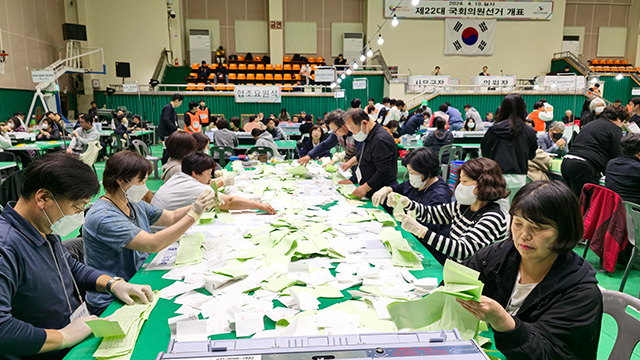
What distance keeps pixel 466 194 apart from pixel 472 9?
18361mm

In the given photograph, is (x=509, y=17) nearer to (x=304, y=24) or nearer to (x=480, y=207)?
(x=304, y=24)

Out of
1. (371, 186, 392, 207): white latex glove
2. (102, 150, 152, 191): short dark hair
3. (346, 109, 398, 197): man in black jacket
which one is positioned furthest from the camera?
(346, 109, 398, 197): man in black jacket

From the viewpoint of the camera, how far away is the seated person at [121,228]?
6.22ft

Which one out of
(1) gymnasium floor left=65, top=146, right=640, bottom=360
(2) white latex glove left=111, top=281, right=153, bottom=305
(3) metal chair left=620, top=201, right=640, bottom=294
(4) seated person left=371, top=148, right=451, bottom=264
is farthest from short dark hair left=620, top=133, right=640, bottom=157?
(2) white latex glove left=111, top=281, right=153, bottom=305

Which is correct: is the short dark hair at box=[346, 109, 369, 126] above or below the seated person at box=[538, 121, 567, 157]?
above

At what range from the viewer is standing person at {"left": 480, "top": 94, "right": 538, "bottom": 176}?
12.8 ft

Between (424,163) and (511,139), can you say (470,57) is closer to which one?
(511,139)

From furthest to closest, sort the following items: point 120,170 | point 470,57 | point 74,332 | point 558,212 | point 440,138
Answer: point 470,57 < point 440,138 < point 120,170 < point 74,332 < point 558,212

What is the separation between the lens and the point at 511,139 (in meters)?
3.97

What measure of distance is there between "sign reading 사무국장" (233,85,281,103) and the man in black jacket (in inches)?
182

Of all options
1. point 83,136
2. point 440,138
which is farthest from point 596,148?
point 83,136

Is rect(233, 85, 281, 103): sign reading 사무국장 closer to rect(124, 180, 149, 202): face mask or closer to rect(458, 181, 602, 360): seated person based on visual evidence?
rect(124, 180, 149, 202): face mask

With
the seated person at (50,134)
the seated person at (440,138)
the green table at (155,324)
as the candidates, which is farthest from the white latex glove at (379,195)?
the seated person at (50,134)

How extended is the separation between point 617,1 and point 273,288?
2440cm
